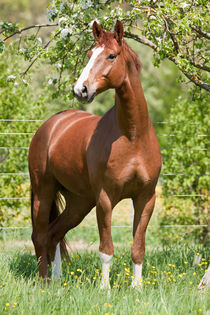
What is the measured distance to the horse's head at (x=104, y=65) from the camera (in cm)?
384

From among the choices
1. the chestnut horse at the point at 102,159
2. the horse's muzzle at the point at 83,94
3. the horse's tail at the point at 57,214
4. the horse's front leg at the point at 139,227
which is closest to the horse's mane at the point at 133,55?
the chestnut horse at the point at 102,159

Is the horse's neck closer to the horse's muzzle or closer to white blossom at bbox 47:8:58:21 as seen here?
the horse's muzzle

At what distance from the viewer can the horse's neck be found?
166 inches

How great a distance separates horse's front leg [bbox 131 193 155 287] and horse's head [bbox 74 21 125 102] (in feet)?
3.40

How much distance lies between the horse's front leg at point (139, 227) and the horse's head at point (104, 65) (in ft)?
3.40

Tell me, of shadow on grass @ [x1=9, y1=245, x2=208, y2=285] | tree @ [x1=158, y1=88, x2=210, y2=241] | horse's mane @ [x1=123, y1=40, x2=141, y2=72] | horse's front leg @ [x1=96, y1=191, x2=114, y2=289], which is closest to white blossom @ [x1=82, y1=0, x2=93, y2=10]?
horse's mane @ [x1=123, y1=40, x2=141, y2=72]

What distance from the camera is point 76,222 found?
5.39 metres

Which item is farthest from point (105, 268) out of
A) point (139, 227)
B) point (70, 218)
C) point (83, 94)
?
point (83, 94)

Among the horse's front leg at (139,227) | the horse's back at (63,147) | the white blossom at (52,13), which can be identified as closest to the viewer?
the horse's front leg at (139,227)

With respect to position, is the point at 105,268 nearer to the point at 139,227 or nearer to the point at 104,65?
the point at 139,227

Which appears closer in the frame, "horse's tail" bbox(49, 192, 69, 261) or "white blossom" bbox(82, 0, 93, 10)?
"white blossom" bbox(82, 0, 93, 10)

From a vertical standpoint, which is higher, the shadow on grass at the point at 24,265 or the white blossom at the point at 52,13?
the white blossom at the point at 52,13

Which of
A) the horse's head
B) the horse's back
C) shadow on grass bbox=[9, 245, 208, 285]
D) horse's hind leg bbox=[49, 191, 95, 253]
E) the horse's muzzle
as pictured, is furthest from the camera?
horse's hind leg bbox=[49, 191, 95, 253]

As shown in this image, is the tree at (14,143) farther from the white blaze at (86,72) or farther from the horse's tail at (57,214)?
the white blaze at (86,72)
